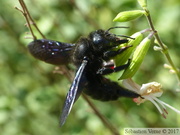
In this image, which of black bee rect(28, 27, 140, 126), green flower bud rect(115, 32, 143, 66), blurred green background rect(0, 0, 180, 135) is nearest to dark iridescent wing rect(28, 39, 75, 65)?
black bee rect(28, 27, 140, 126)

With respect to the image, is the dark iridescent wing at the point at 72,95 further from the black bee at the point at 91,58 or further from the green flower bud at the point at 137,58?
the green flower bud at the point at 137,58

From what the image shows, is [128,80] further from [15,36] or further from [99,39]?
[15,36]

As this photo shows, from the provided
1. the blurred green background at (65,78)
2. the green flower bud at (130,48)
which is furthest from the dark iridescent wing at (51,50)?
the blurred green background at (65,78)

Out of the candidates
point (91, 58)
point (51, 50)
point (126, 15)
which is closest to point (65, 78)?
point (51, 50)

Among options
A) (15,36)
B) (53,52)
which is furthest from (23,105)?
(53,52)

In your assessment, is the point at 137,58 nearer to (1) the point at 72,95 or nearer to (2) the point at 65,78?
(1) the point at 72,95

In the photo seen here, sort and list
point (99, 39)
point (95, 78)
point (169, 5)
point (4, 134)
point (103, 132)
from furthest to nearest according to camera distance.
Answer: point (4, 134) → point (169, 5) → point (103, 132) → point (95, 78) → point (99, 39)
